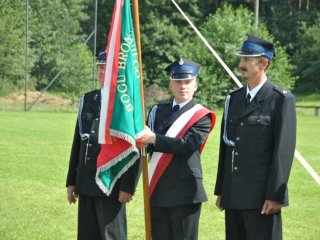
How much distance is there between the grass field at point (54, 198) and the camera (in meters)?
8.02

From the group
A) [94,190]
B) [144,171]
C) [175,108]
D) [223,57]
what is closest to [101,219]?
[94,190]

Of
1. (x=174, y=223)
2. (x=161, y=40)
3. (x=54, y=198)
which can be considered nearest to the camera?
(x=174, y=223)

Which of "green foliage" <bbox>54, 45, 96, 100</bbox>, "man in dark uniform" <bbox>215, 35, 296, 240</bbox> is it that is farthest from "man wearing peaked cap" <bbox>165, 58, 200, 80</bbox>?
"green foliage" <bbox>54, 45, 96, 100</bbox>

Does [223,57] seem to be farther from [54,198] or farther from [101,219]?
[101,219]

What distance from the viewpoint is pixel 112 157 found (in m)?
5.18

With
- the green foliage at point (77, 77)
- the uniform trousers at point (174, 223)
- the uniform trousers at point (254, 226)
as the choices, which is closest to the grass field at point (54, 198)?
the uniform trousers at point (174, 223)

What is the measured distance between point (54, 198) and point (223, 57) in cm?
2954

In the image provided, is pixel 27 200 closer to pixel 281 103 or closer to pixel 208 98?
pixel 281 103

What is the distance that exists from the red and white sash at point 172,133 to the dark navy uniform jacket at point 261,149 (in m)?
0.37

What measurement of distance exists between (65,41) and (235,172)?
43503 mm

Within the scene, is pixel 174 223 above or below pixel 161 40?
above

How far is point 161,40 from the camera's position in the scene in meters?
52.1

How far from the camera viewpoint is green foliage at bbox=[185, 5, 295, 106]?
36594 millimetres

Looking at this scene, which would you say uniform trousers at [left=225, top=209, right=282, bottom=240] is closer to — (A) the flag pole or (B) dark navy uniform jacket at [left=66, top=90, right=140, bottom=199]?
(A) the flag pole
